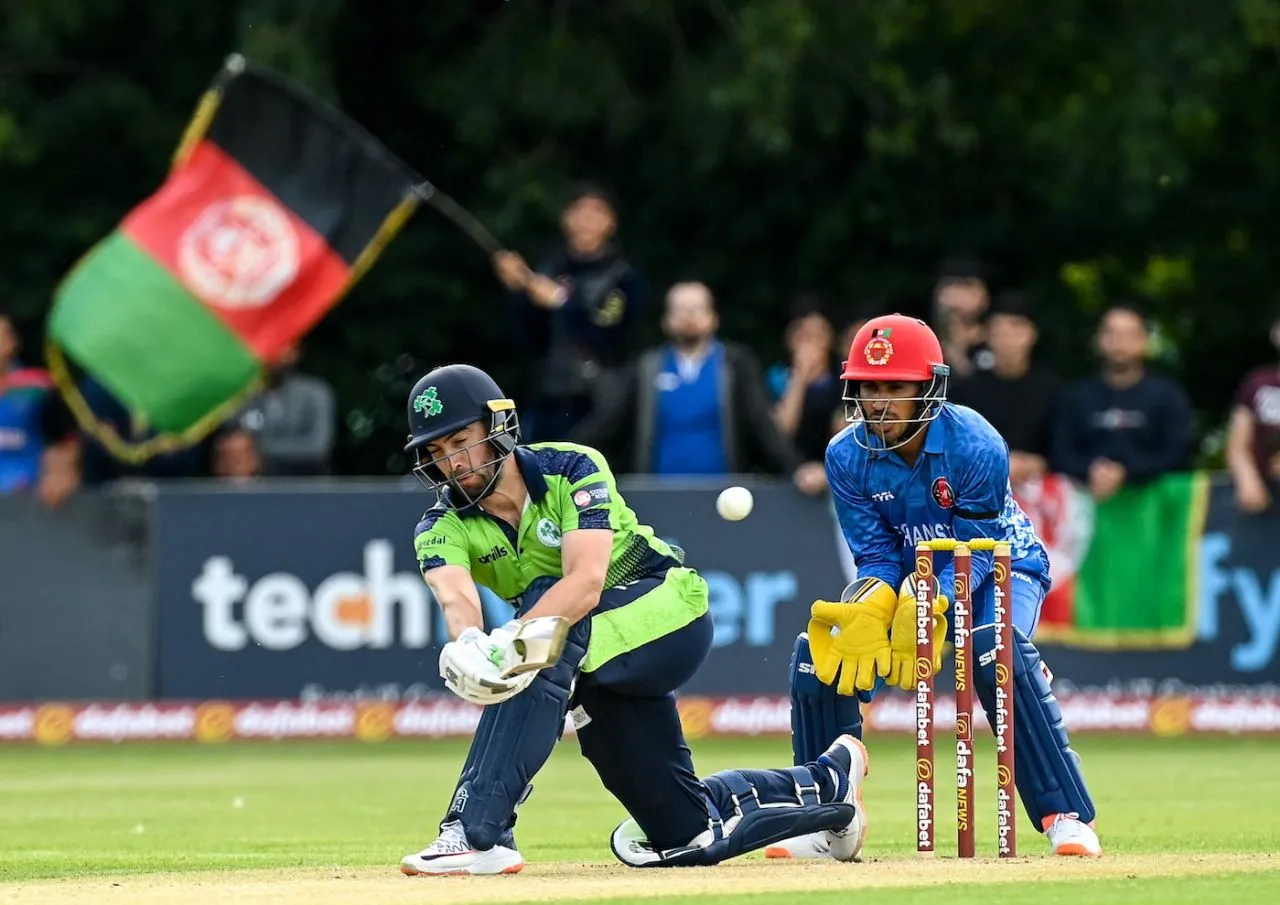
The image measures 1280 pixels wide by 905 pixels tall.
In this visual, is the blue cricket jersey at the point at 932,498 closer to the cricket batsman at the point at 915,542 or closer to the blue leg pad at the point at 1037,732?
the cricket batsman at the point at 915,542

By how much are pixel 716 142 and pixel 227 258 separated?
380cm

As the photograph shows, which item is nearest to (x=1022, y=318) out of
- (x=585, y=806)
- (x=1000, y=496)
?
(x=585, y=806)

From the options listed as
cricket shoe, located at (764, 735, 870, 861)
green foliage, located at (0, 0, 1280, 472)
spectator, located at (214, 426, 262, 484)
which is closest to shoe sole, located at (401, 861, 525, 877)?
cricket shoe, located at (764, 735, 870, 861)

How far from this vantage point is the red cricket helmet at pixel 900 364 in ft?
27.3

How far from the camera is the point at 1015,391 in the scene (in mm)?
14695

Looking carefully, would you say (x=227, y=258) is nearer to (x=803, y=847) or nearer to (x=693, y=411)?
(x=693, y=411)

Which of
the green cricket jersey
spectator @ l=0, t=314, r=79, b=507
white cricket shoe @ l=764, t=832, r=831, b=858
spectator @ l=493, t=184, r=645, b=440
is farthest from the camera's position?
spectator @ l=0, t=314, r=79, b=507

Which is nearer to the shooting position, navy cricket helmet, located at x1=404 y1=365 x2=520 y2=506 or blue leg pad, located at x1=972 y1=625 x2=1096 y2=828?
navy cricket helmet, located at x1=404 y1=365 x2=520 y2=506

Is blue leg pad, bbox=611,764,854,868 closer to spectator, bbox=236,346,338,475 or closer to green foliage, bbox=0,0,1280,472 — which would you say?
spectator, bbox=236,346,338,475

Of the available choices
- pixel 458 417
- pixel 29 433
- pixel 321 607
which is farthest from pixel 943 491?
pixel 29 433

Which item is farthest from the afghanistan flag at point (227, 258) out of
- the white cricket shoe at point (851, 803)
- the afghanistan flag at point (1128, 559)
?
the white cricket shoe at point (851, 803)

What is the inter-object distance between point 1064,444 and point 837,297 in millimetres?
3755

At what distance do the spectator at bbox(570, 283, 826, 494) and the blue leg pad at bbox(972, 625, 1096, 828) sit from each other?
20.3 ft

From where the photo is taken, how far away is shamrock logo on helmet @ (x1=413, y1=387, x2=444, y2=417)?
798 centimetres
